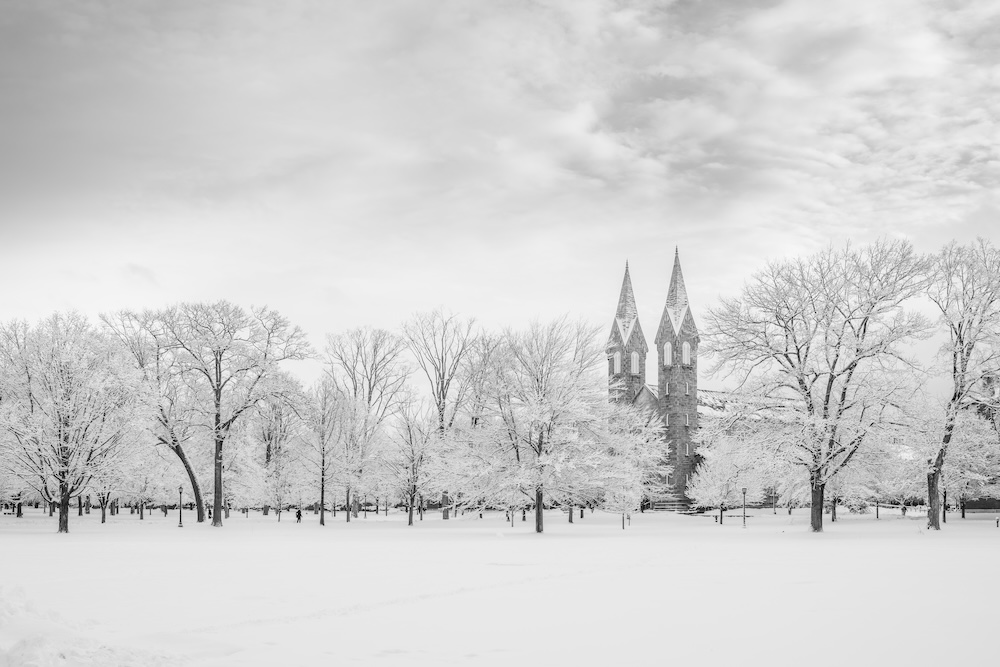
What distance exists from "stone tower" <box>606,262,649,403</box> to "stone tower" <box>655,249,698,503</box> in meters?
4.48

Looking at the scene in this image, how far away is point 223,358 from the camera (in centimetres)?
4172

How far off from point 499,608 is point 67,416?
3039 cm

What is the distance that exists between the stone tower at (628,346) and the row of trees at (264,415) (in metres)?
37.3

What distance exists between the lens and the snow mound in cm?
748

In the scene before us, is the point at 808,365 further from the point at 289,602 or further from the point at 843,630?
the point at 289,602

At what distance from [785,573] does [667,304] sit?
75433 millimetres

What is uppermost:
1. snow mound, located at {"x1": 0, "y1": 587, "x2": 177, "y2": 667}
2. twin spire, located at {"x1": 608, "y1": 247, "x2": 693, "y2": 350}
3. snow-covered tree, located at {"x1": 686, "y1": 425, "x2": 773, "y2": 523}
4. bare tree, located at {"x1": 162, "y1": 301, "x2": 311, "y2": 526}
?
twin spire, located at {"x1": 608, "y1": 247, "x2": 693, "y2": 350}

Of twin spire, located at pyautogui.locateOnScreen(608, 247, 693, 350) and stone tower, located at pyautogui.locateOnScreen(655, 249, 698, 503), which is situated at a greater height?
twin spire, located at pyautogui.locateOnScreen(608, 247, 693, 350)

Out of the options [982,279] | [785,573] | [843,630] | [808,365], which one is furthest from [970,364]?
[843,630]

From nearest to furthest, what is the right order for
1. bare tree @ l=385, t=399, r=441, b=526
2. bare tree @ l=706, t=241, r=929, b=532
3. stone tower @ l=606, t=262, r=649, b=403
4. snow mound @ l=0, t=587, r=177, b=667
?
1. snow mound @ l=0, t=587, r=177, b=667
2. bare tree @ l=706, t=241, r=929, b=532
3. bare tree @ l=385, t=399, r=441, b=526
4. stone tower @ l=606, t=262, r=649, b=403

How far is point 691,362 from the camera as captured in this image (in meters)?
88.0

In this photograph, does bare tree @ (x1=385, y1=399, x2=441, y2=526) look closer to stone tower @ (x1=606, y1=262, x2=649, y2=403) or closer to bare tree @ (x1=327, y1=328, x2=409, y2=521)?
bare tree @ (x1=327, y1=328, x2=409, y2=521)

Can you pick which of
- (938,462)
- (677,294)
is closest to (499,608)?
(938,462)

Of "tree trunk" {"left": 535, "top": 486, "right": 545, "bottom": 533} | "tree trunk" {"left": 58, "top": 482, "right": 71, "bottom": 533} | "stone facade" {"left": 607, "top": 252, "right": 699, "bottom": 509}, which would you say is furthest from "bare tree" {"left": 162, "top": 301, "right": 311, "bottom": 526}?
"stone facade" {"left": 607, "top": 252, "right": 699, "bottom": 509}
